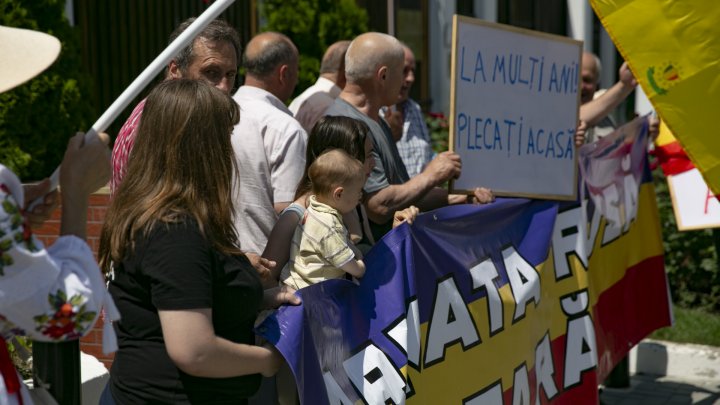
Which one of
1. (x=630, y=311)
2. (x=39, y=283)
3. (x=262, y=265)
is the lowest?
(x=630, y=311)

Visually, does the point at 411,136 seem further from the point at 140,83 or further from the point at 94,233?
the point at 140,83

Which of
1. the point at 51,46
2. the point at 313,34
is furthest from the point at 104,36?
the point at 51,46

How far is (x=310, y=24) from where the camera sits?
35.3 feet

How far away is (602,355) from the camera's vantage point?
550 centimetres

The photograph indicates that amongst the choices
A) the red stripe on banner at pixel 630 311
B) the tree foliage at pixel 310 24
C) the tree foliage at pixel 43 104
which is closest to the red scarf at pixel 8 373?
the red stripe on banner at pixel 630 311

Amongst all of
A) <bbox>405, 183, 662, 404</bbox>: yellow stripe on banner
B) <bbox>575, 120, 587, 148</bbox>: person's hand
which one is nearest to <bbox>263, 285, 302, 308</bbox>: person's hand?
<bbox>405, 183, 662, 404</bbox>: yellow stripe on banner

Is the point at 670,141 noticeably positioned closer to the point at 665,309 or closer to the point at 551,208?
the point at 665,309

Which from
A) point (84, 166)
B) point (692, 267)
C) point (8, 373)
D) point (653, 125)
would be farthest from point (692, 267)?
point (8, 373)

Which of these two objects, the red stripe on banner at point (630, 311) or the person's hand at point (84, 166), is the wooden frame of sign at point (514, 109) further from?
the person's hand at point (84, 166)

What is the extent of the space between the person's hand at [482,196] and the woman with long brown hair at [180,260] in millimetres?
1934

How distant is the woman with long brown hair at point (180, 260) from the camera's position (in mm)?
2584

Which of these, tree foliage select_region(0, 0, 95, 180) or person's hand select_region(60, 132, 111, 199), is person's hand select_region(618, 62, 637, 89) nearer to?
tree foliage select_region(0, 0, 95, 180)

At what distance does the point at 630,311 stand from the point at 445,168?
7.22 feet

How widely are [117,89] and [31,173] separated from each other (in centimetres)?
190
